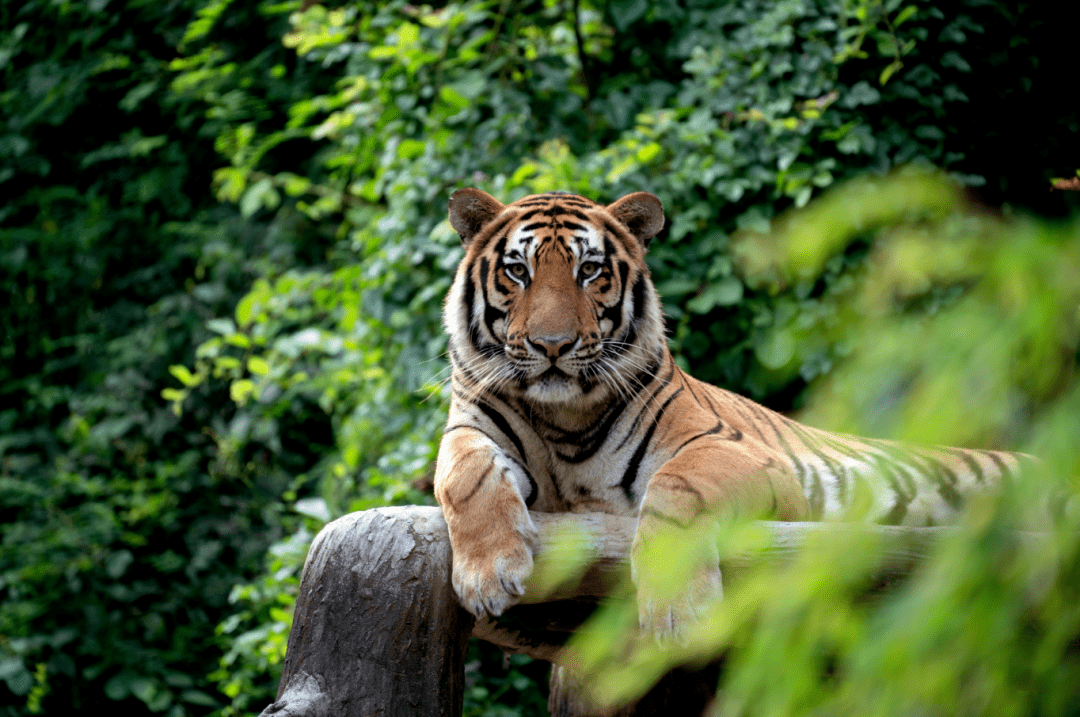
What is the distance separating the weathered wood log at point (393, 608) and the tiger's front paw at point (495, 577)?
50 millimetres

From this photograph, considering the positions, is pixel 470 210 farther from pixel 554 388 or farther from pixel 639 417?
pixel 639 417

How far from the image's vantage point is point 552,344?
1.77m

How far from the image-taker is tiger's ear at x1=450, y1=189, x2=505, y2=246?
201cm

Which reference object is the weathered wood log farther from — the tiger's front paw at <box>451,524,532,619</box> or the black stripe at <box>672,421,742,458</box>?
the black stripe at <box>672,421,742,458</box>

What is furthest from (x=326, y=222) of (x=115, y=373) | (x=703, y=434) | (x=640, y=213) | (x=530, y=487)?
(x=703, y=434)

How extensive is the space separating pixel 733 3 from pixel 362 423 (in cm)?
208

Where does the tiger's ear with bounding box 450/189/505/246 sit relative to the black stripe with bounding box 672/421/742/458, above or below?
above

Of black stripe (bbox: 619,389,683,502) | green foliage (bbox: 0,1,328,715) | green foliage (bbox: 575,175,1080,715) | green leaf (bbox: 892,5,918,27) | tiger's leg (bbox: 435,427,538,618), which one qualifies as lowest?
green foliage (bbox: 0,1,328,715)

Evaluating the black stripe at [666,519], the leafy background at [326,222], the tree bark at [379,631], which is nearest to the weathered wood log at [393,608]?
the tree bark at [379,631]

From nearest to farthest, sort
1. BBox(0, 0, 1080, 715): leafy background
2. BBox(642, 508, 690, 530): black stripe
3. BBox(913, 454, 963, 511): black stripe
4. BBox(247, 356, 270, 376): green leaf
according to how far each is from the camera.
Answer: BBox(642, 508, 690, 530): black stripe
BBox(913, 454, 963, 511): black stripe
BBox(0, 0, 1080, 715): leafy background
BBox(247, 356, 270, 376): green leaf

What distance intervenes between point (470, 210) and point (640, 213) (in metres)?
0.39

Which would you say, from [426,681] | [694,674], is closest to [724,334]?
[694,674]

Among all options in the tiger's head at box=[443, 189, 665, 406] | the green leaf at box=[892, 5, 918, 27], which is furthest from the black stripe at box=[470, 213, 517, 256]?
the green leaf at box=[892, 5, 918, 27]

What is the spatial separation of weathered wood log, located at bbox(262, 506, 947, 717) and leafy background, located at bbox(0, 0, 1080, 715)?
0.56 metres
